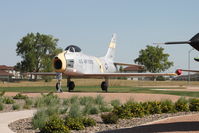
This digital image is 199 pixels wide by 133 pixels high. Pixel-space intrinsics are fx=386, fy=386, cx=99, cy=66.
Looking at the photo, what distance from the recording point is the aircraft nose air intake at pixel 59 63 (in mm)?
34531

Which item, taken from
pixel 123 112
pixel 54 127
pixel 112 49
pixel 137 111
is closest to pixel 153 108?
pixel 137 111

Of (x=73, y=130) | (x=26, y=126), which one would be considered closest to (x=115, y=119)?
(x=73, y=130)

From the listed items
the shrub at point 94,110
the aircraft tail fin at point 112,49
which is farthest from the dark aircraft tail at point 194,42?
the aircraft tail fin at point 112,49

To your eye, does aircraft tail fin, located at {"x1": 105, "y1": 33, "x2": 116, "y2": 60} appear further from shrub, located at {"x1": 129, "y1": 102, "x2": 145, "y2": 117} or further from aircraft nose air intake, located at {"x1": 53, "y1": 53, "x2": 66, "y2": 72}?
shrub, located at {"x1": 129, "y1": 102, "x2": 145, "y2": 117}

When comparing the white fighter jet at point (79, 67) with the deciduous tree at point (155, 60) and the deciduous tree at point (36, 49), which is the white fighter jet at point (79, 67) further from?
the deciduous tree at point (155, 60)

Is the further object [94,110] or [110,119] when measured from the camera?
[94,110]

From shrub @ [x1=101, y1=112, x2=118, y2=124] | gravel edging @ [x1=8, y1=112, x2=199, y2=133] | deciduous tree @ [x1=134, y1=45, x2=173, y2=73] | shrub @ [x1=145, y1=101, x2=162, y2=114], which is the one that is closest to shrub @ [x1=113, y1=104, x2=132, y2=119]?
gravel edging @ [x1=8, y1=112, x2=199, y2=133]

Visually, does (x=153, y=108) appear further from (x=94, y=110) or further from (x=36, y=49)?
(x=36, y=49)

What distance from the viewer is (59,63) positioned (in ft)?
114

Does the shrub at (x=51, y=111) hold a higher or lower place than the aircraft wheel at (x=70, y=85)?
lower

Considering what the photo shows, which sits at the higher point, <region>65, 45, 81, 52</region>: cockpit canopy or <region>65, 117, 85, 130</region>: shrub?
<region>65, 45, 81, 52</region>: cockpit canopy

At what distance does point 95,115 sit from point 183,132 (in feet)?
23.8

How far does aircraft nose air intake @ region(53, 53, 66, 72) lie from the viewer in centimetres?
3453

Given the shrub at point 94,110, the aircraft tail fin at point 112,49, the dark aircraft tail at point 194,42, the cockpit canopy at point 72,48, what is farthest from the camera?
the aircraft tail fin at point 112,49
